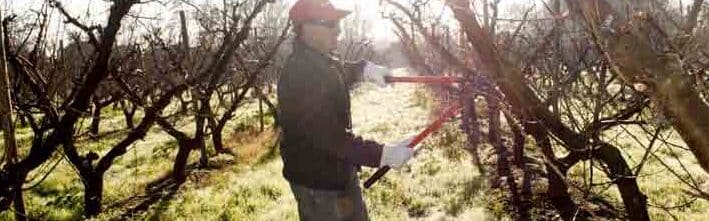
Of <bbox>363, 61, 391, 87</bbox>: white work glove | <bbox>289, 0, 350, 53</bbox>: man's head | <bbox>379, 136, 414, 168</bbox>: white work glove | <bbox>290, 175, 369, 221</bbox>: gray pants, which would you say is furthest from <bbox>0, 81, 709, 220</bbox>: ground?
<bbox>379, 136, 414, 168</bbox>: white work glove

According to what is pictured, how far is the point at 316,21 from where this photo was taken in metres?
3.47

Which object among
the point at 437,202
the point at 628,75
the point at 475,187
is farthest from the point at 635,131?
the point at 628,75

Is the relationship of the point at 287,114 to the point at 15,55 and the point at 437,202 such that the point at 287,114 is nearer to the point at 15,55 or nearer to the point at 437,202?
the point at 15,55

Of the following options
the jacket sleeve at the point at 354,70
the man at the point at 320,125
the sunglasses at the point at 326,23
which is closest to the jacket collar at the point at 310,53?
the man at the point at 320,125

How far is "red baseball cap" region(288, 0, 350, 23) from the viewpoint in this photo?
3439mm

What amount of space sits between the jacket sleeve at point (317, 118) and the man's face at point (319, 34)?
0.48 ft

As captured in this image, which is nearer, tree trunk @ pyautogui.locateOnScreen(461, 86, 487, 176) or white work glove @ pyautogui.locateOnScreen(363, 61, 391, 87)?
white work glove @ pyautogui.locateOnScreen(363, 61, 391, 87)

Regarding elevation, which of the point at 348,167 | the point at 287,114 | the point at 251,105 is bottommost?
the point at 251,105

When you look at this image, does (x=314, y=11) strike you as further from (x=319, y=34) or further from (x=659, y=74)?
(x=659, y=74)

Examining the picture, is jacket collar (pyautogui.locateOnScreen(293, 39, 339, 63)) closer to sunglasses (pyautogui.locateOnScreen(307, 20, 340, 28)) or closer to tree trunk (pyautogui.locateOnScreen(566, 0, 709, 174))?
sunglasses (pyautogui.locateOnScreen(307, 20, 340, 28))

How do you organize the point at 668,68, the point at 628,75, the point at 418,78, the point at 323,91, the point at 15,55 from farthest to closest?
the point at 15,55
the point at 418,78
the point at 323,91
the point at 628,75
the point at 668,68

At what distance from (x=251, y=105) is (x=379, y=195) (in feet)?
67.1

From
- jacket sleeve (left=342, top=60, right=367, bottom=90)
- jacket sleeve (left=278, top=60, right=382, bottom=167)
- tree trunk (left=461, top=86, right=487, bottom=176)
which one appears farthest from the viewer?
tree trunk (left=461, top=86, right=487, bottom=176)

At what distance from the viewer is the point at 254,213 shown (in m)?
8.32
